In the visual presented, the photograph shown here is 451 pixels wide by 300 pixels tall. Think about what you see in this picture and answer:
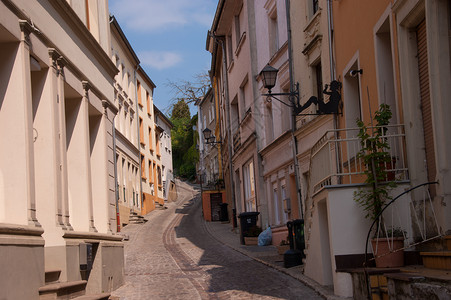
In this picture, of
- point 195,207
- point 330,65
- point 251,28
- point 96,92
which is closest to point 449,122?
point 330,65

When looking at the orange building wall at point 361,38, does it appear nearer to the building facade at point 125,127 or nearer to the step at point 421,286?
the step at point 421,286

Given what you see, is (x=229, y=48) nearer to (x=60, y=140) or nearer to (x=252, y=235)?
(x=252, y=235)

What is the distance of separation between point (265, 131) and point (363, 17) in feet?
37.6

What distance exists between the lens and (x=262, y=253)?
60.1 ft

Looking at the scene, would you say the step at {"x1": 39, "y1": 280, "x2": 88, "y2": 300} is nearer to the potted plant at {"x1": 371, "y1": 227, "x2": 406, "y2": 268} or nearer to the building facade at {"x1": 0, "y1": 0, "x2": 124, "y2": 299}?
the building facade at {"x1": 0, "y1": 0, "x2": 124, "y2": 299}

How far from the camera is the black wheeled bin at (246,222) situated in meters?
22.5

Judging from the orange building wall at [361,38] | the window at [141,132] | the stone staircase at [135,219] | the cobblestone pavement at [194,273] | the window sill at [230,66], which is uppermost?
the window sill at [230,66]

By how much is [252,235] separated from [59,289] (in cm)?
1372

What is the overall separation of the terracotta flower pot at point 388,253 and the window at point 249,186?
52.6ft

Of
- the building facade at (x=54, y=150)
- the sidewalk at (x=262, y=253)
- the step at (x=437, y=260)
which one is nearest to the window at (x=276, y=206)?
the sidewalk at (x=262, y=253)

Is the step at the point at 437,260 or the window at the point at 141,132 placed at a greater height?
the window at the point at 141,132

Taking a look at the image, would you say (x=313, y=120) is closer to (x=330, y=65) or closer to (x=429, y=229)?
(x=330, y=65)

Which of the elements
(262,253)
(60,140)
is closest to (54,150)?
(60,140)

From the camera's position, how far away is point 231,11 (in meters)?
27.3
